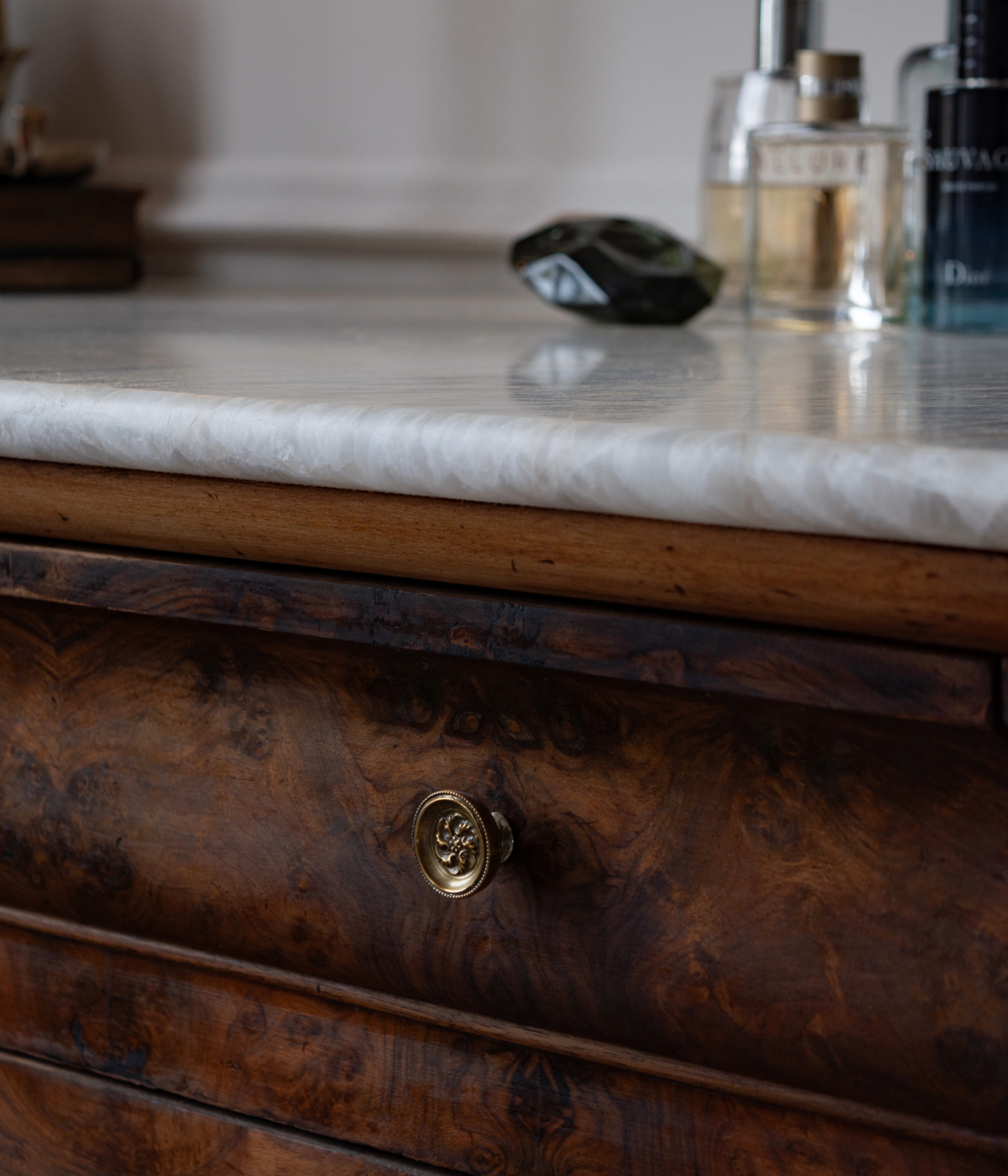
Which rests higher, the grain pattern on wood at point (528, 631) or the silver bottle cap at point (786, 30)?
the silver bottle cap at point (786, 30)

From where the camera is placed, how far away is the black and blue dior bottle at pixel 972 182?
0.49 m

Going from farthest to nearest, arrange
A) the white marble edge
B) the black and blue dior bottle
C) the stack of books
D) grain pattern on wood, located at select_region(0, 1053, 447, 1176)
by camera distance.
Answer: the stack of books → the black and blue dior bottle → grain pattern on wood, located at select_region(0, 1053, 447, 1176) → the white marble edge

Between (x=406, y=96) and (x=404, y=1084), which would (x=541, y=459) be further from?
(x=406, y=96)

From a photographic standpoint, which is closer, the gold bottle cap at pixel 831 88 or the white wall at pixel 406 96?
the gold bottle cap at pixel 831 88

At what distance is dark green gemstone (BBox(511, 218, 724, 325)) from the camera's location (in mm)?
570

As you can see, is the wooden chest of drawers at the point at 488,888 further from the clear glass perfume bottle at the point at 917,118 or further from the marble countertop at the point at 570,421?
the clear glass perfume bottle at the point at 917,118

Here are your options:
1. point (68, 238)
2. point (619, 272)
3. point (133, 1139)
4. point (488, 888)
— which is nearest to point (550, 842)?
point (488, 888)

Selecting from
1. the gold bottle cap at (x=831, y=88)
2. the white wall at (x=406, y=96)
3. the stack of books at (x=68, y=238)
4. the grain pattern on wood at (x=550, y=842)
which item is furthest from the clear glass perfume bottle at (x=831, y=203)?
the stack of books at (x=68, y=238)

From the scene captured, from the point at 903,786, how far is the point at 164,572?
0.18 m

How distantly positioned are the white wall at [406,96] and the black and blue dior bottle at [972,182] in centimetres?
24

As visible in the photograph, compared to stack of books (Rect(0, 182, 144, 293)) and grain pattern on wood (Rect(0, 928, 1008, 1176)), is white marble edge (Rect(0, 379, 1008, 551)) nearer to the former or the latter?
grain pattern on wood (Rect(0, 928, 1008, 1176))

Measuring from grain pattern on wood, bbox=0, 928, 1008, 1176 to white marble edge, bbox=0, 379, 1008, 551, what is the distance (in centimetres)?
13

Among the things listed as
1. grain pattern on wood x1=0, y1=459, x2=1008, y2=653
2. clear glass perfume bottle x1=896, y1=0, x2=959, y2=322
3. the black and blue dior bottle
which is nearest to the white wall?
clear glass perfume bottle x1=896, y1=0, x2=959, y2=322

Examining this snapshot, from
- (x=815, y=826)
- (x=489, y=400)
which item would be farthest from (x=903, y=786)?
(x=489, y=400)
